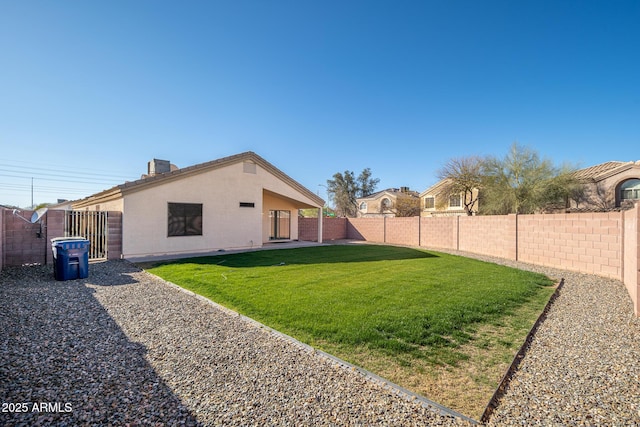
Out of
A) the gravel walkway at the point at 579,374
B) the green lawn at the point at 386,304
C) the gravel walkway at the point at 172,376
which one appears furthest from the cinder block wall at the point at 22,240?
the gravel walkway at the point at 579,374

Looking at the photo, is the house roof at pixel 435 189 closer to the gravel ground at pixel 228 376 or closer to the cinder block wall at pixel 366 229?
the cinder block wall at pixel 366 229

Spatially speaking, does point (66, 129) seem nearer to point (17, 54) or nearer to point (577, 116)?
point (17, 54)

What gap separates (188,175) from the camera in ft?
41.9

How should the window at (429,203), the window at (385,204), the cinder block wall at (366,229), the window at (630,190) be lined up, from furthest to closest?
the window at (385,204)
the window at (429,203)
the window at (630,190)
the cinder block wall at (366,229)

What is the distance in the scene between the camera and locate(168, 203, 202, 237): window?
12.5 m

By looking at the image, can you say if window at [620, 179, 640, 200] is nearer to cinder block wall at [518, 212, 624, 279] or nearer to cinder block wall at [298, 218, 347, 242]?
cinder block wall at [518, 212, 624, 279]

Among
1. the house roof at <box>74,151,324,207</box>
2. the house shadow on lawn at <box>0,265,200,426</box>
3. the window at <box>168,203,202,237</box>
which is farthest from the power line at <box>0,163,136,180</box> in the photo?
the house shadow on lawn at <box>0,265,200,426</box>

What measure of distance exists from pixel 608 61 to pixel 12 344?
20.1m

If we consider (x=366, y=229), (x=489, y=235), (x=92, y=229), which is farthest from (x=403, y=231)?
(x=92, y=229)

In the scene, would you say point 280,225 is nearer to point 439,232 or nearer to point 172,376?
point 439,232

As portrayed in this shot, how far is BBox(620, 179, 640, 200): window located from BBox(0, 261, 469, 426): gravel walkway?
3306 cm

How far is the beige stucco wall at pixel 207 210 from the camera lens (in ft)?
37.9

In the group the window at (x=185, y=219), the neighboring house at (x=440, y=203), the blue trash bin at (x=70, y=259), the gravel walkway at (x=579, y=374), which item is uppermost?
the neighboring house at (x=440, y=203)

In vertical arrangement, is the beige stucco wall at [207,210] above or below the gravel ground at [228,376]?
above
